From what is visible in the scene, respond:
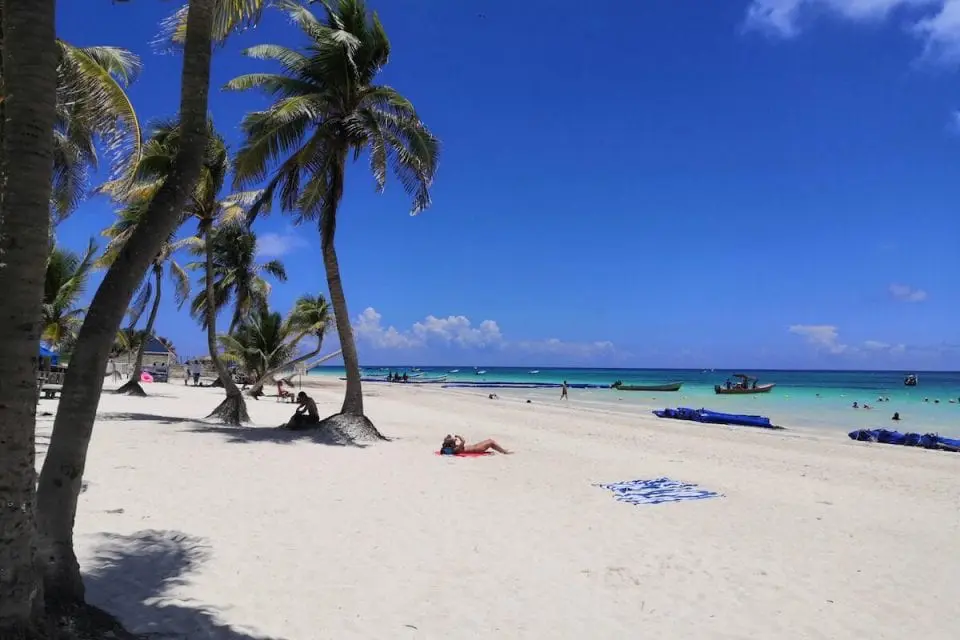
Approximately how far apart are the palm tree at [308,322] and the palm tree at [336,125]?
1738cm

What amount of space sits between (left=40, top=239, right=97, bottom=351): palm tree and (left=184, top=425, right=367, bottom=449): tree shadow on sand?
9481mm

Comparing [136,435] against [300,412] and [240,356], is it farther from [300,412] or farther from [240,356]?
[240,356]

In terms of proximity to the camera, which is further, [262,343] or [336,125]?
[262,343]

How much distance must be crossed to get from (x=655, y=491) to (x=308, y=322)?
29086mm

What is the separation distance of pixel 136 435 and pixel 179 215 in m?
9.43

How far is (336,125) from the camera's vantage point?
13.9 m

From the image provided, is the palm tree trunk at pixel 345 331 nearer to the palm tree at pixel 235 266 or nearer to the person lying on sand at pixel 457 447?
the person lying on sand at pixel 457 447

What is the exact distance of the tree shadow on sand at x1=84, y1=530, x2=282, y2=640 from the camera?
383cm

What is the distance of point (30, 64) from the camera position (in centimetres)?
298

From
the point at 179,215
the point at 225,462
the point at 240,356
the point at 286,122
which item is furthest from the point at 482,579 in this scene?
the point at 240,356

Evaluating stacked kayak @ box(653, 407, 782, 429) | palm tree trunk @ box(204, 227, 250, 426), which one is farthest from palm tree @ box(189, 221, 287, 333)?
stacked kayak @ box(653, 407, 782, 429)

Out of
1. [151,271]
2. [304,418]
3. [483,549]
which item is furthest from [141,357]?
[483,549]

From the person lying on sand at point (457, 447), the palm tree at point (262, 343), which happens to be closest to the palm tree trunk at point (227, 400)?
the person lying on sand at point (457, 447)

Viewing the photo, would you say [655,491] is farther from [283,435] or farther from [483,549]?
[283,435]
